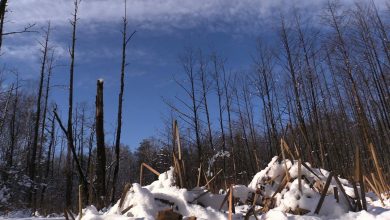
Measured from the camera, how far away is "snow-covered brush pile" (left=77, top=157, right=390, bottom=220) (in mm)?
1591

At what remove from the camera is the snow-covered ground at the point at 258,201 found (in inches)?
62.8

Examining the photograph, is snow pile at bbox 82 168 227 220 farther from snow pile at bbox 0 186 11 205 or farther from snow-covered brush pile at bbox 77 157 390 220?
snow pile at bbox 0 186 11 205

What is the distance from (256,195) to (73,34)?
15.4 m

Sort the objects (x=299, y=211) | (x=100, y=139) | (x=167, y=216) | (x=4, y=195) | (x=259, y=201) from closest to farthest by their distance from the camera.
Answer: (x=167, y=216) → (x=299, y=211) → (x=259, y=201) → (x=100, y=139) → (x=4, y=195)

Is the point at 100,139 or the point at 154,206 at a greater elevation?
the point at 100,139

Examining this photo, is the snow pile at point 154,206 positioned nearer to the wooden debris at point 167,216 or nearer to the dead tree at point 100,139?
the wooden debris at point 167,216

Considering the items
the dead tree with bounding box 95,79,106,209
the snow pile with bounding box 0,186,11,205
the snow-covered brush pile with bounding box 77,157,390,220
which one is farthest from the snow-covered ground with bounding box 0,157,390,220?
the snow pile with bounding box 0,186,11,205

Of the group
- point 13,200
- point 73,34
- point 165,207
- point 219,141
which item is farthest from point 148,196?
point 219,141

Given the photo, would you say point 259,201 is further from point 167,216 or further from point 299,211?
point 167,216

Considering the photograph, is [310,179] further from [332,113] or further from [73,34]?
[332,113]

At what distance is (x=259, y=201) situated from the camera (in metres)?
2.18

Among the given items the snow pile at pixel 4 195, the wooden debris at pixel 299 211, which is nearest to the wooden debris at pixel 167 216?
the wooden debris at pixel 299 211

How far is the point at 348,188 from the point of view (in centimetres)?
212

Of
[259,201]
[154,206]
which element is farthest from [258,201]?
[154,206]
